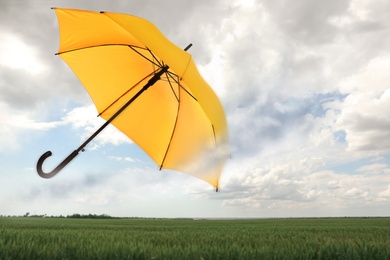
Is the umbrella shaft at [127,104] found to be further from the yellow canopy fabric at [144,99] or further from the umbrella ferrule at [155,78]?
the yellow canopy fabric at [144,99]

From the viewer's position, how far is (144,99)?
7.48 meters

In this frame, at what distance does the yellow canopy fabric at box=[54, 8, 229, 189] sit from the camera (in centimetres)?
680

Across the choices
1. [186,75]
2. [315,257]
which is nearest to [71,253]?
[186,75]

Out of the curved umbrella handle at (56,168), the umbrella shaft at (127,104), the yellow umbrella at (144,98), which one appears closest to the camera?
the curved umbrella handle at (56,168)

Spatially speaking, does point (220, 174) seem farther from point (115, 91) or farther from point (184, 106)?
point (115, 91)

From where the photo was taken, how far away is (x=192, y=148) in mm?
7285

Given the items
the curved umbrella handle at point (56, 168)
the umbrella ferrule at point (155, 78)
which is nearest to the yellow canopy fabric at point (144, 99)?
the umbrella ferrule at point (155, 78)

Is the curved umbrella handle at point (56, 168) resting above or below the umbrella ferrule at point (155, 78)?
below

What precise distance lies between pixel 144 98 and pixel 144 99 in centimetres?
2

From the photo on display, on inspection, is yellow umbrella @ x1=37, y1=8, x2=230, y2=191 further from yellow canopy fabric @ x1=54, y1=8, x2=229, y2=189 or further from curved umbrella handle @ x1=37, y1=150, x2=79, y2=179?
curved umbrella handle @ x1=37, y1=150, x2=79, y2=179

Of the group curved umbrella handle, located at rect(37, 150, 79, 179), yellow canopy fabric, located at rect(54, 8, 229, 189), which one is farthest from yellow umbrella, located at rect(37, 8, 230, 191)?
curved umbrella handle, located at rect(37, 150, 79, 179)

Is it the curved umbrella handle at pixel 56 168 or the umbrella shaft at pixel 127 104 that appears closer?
the curved umbrella handle at pixel 56 168

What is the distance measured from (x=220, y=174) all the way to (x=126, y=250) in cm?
276

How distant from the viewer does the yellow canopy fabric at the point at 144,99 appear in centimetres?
680
